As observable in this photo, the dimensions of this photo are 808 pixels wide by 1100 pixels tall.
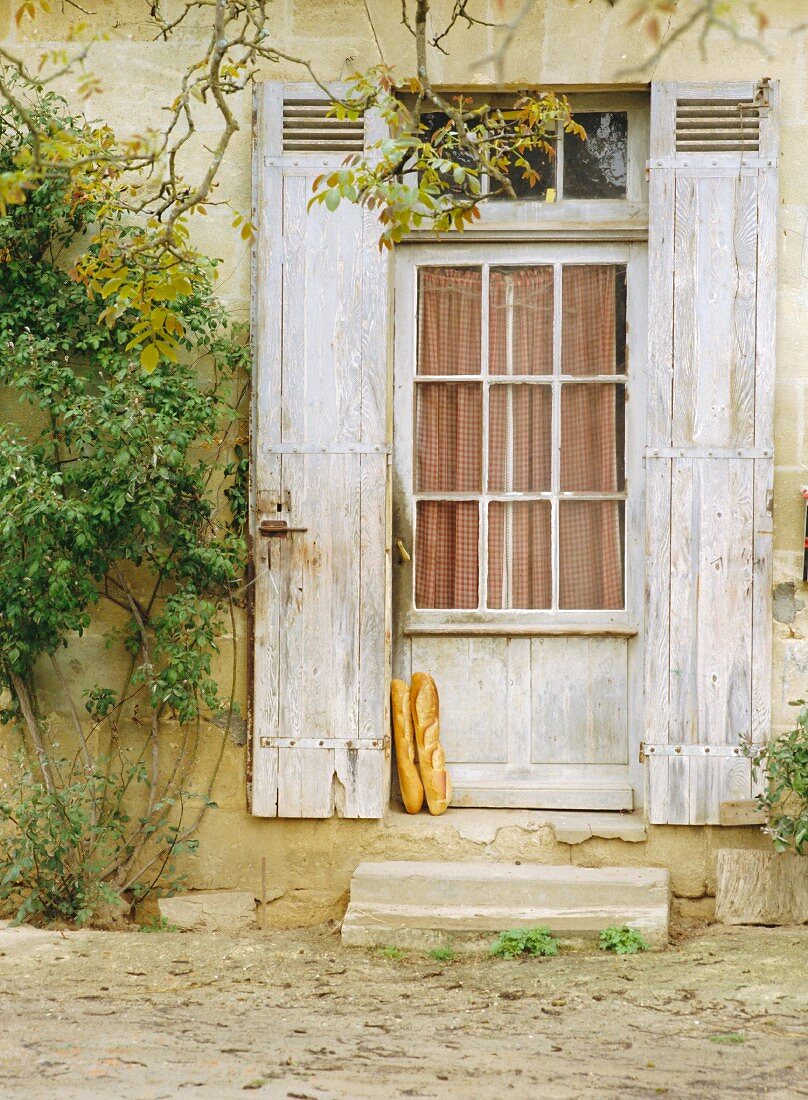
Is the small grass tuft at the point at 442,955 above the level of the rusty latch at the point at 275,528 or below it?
below

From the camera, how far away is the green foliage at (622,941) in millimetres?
4402

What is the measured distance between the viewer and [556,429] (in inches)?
203

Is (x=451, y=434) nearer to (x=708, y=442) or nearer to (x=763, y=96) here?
(x=708, y=442)

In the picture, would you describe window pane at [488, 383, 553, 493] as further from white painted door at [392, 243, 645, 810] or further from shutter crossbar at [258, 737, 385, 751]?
shutter crossbar at [258, 737, 385, 751]

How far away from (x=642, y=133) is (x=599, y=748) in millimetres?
2521

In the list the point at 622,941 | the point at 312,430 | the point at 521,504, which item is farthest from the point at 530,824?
the point at 312,430

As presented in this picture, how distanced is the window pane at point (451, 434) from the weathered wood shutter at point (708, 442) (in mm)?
736

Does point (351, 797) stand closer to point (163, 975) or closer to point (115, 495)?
point (163, 975)

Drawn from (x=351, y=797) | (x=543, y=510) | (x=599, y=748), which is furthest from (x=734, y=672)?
(x=351, y=797)

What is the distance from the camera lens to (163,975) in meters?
4.24

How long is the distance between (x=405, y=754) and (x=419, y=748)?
0.06 m

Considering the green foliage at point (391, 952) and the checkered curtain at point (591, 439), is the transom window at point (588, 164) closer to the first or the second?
the checkered curtain at point (591, 439)

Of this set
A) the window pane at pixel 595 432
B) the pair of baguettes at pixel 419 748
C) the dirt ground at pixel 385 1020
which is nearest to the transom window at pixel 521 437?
the window pane at pixel 595 432

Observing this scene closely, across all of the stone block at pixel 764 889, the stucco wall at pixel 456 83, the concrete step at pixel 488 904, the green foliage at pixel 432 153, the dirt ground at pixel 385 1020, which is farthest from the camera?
the stucco wall at pixel 456 83
